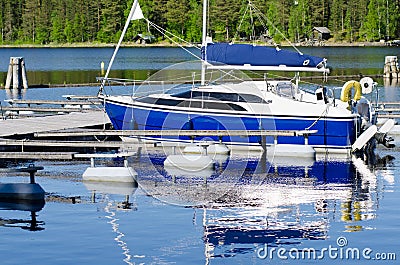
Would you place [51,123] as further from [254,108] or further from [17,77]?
[17,77]

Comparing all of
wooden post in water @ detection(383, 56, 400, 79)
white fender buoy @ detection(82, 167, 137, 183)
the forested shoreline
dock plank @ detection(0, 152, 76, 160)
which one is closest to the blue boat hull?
white fender buoy @ detection(82, 167, 137, 183)

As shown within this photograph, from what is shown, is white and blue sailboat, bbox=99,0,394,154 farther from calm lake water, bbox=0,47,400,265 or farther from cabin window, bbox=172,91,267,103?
calm lake water, bbox=0,47,400,265

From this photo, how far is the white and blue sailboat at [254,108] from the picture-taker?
2705cm

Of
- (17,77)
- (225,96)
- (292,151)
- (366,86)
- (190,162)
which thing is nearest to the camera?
(190,162)

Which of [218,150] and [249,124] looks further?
[218,150]

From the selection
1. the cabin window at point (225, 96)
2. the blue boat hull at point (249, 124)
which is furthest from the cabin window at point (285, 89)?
the blue boat hull at point (249, 124)

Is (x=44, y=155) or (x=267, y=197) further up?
(x=44, y=155)

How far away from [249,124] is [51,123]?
19.4 ft

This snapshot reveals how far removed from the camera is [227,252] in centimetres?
1712

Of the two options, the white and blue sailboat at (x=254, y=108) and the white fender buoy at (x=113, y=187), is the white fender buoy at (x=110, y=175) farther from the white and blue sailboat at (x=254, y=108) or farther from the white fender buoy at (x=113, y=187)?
the white and blue sailboat at (x=254, y=108)

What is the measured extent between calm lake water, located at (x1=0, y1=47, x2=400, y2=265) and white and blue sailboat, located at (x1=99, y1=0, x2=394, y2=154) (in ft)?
3.33

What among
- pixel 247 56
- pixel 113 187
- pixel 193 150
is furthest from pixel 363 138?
pixel 113 187

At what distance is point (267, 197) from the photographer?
2181cm

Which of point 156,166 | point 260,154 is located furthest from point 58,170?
point 260,154
